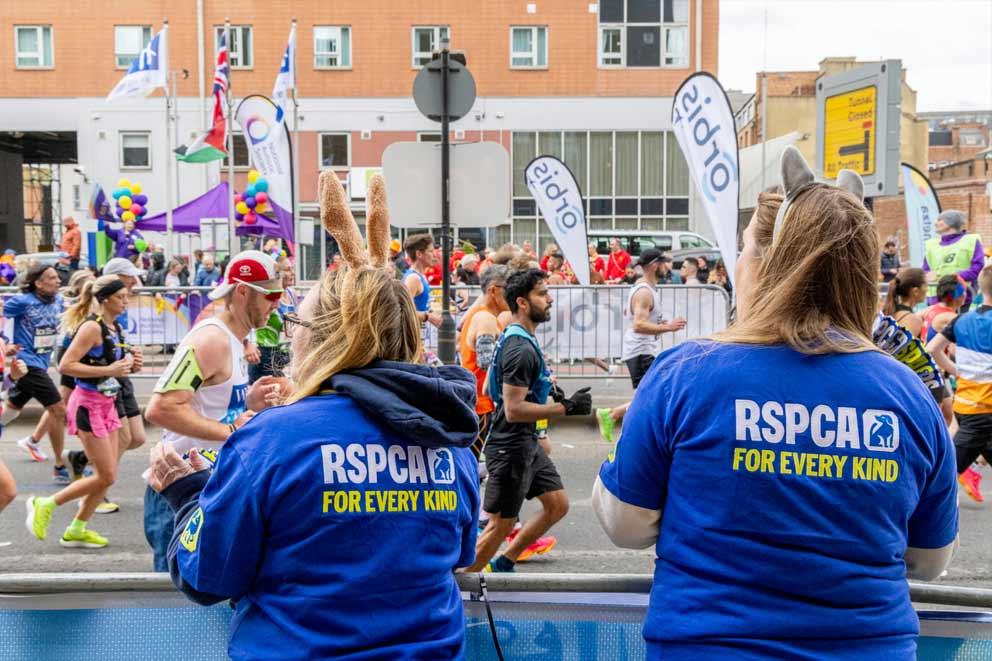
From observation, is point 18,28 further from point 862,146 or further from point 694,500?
point 694,500

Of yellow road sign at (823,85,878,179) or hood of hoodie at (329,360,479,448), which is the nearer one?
hood of hoodie at (329,360,479,448)

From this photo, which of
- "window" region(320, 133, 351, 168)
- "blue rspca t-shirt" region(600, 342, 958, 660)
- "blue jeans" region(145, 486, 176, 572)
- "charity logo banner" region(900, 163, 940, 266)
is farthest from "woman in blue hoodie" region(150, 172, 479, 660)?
"window" region(320, 133, 351, 168)

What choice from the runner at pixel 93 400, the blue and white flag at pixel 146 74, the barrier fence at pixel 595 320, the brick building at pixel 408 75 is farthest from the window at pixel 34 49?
the runner at pixel 93 400

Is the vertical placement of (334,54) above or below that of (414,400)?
above

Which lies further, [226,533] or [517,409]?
[517,409]

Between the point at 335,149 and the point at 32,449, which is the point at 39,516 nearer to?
the point at 32,449

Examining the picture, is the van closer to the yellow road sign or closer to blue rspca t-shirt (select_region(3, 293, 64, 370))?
the yellow road sign

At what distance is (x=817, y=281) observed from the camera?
1924 mm

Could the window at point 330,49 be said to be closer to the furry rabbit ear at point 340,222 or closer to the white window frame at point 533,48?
the white window frame at point 533,48

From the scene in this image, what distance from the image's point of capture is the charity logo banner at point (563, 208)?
14.0 m

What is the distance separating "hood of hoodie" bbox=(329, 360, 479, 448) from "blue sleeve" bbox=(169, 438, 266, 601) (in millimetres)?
262

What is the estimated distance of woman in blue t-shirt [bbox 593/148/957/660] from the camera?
181 centimetres

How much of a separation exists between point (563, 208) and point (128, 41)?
26.9 m

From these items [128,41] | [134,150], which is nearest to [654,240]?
[134,150]
